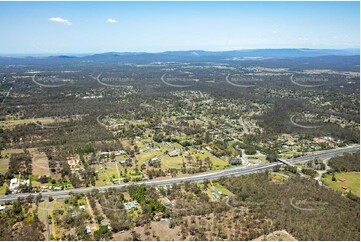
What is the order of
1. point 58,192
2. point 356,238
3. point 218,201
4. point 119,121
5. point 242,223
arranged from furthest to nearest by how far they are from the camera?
point 119,121
point 58,192
point 218,201
point 242,223
point 356,238

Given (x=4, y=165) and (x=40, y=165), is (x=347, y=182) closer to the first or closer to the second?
(x=40, y=165)

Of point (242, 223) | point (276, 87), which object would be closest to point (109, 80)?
point (276, 87)

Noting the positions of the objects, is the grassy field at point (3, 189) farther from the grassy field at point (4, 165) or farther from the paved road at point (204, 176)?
the grassy field at point (4, 165)

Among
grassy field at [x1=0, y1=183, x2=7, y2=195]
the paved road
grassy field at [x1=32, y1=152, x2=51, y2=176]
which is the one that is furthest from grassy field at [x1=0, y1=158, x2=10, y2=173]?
the paved road

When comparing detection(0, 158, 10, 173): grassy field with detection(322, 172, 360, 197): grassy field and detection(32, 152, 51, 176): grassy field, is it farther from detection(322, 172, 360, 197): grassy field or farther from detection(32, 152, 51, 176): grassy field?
detection(322, 172, 360, 197): grassy field

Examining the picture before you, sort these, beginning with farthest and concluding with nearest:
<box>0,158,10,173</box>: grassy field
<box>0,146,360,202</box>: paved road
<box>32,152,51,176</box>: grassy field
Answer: <box>0,158,10,173</box>: grassy field → <box>32,152,51,176</box>: grassy field → <box>0,146,360,202</box>: paved road

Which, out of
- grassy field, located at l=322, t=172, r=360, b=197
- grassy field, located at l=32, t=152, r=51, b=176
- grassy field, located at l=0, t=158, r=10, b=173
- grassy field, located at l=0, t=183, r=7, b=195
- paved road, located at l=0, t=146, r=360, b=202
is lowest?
grassy field, located at l=322, t=172, r=360, b=197

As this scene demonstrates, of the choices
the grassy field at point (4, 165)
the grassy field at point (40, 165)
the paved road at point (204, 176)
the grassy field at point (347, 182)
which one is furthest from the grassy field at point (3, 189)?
the grassy field at point (347, 182)

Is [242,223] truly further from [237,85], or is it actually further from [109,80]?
[109,80]

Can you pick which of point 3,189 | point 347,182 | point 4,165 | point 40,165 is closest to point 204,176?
point 347,182
